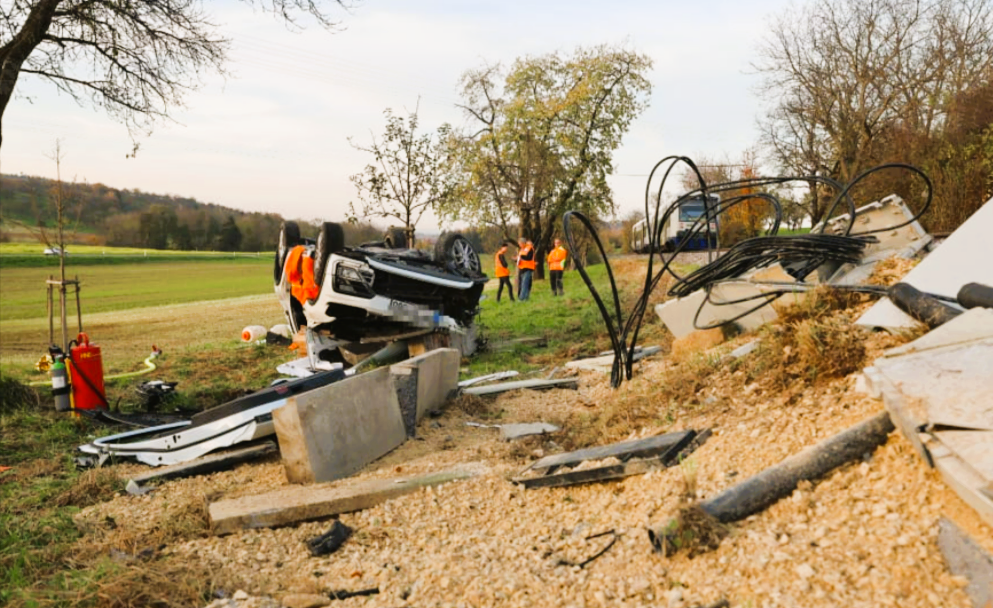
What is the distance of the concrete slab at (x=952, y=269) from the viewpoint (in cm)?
452

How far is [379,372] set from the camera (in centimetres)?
570

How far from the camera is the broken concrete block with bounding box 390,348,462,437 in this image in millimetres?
6094

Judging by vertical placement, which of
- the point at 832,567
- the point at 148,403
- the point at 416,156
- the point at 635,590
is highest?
the point at 416,156

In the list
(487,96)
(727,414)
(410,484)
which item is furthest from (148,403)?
(487,96)

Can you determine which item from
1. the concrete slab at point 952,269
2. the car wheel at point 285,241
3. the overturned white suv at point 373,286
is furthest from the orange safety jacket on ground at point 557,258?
the concrete slab at point 952,269

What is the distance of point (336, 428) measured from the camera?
5086 millimetres

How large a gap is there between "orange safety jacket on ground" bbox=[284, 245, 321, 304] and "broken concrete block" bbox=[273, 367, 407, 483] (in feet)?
13.2

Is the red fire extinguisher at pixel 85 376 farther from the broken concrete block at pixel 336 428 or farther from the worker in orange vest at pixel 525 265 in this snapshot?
the worker in orange vest at pixel 525 265

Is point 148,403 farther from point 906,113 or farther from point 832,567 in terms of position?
point 906,113

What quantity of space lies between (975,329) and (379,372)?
391 centimetres

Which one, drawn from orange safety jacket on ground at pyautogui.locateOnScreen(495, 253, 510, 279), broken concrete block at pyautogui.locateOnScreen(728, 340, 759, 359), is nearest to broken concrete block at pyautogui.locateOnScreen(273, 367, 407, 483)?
broken concrete block at pyautogui.locateOnScreen(728, 340, 759, 359)

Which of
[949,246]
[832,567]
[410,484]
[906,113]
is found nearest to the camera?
[832,567]

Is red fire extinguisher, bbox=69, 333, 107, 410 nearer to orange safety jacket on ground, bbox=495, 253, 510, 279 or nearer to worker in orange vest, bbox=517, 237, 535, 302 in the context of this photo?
worker in orange vest, bbox=517, 237, 535, 302

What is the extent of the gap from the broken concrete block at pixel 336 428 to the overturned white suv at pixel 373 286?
3.62 meters
